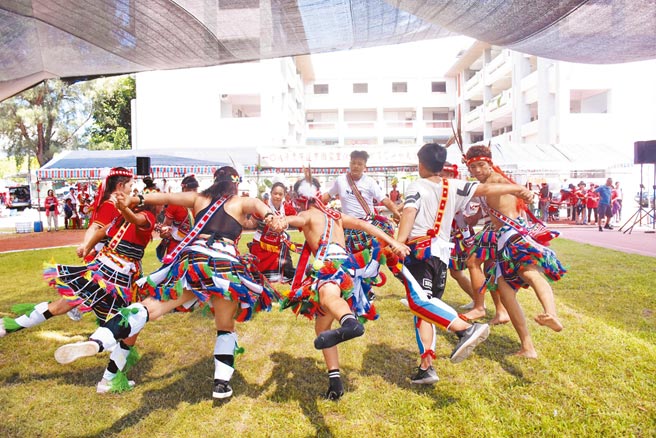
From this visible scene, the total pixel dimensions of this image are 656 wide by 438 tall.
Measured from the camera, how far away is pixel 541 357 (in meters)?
4.61

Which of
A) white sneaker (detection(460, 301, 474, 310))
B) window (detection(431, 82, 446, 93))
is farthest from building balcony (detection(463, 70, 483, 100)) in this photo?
white sneaker (detection(460, 301, 474, 310))

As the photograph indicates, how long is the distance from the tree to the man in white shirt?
108 feet

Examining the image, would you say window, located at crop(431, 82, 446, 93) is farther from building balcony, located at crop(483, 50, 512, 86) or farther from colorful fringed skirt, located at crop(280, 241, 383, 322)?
colorful fringed skirt, located at crop(280, 241, 383, 322)

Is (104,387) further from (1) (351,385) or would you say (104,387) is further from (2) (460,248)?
(2) (460,248)

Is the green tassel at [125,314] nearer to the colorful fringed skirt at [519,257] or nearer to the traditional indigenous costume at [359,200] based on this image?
the colorful fringed skirt at [519,257]

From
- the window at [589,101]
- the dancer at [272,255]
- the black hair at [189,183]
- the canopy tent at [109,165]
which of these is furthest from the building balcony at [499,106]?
the black hair at [189,183]

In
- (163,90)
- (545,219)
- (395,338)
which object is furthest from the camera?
(163,90)

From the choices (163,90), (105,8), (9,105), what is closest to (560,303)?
(105,8)

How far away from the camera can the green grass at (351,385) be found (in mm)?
3328

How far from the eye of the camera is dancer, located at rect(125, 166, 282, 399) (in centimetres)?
368

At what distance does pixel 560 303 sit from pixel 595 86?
2422cm

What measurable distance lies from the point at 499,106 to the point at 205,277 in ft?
121

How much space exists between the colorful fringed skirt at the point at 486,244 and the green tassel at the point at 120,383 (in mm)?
3552

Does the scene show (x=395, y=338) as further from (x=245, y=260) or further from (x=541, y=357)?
(x=245, y=260)
